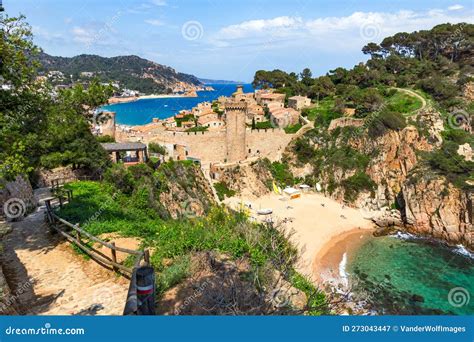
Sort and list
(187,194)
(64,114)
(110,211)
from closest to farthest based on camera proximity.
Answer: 1. (64,114)
2. (110,211)
3. (187,194)

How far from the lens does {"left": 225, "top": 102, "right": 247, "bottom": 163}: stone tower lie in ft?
108

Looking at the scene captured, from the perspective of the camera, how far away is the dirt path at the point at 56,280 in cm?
653

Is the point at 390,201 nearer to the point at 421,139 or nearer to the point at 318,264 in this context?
the point at 421,139

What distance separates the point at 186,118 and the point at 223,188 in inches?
914

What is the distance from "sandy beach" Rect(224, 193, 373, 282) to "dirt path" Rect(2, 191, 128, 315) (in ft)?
53.1

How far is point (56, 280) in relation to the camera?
300 inches

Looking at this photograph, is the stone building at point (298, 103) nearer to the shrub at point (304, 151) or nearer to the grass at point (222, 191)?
the shrub at point (304, 151)

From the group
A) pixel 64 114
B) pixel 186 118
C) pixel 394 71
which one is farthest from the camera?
pixel 394 71

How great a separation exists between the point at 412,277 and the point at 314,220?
978cm

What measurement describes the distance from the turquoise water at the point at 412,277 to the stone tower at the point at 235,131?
1599 centimetres

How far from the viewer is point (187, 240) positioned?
8.73 m

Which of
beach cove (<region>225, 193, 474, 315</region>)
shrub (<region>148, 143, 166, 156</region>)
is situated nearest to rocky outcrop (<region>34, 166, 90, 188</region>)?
shrub (<region>148, 143, 166, 156</region>)

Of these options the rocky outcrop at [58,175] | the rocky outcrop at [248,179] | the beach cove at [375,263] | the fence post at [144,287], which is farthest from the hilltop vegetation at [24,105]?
the rocky outcrop at [248,179]

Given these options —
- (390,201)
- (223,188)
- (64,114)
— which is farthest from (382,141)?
(64,114)
